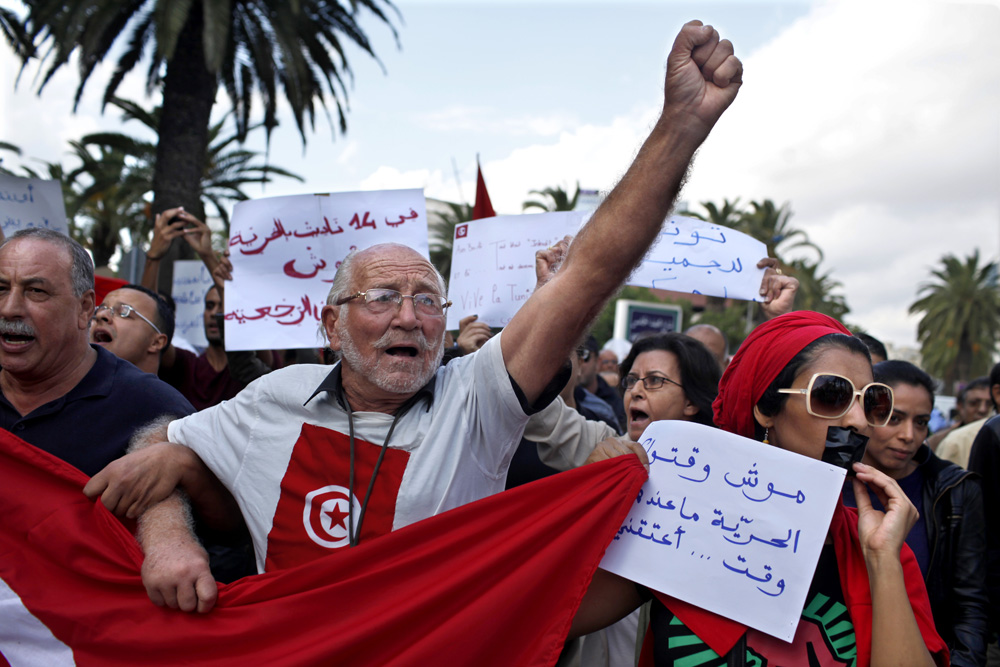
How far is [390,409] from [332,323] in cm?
38

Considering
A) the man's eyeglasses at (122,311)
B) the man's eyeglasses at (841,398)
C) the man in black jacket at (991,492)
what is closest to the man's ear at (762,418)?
the man's eyeglasses at (841,398)

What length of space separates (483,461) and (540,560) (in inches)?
12.1

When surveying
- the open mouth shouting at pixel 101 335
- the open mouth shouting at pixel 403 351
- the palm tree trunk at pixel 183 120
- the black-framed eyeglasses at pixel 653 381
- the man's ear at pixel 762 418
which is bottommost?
the open mouth shouting at pixel 101 335

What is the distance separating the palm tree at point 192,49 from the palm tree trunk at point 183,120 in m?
0.01

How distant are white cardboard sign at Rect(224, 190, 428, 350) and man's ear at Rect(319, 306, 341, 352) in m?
1.79

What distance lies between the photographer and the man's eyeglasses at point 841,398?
200 centimetres

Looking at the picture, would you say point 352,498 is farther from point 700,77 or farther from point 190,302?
point 190,302

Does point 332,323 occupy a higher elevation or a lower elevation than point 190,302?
higher

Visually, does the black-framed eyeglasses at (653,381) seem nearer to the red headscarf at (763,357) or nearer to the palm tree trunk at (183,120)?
the red headscarf at (763,357)

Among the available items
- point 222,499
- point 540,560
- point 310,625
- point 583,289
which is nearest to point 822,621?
point 540,560

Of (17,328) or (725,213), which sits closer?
(17,328)

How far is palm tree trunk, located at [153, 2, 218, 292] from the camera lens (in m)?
11.4

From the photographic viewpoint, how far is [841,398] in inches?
78.7

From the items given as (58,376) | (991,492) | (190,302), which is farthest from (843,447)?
(190,302)
